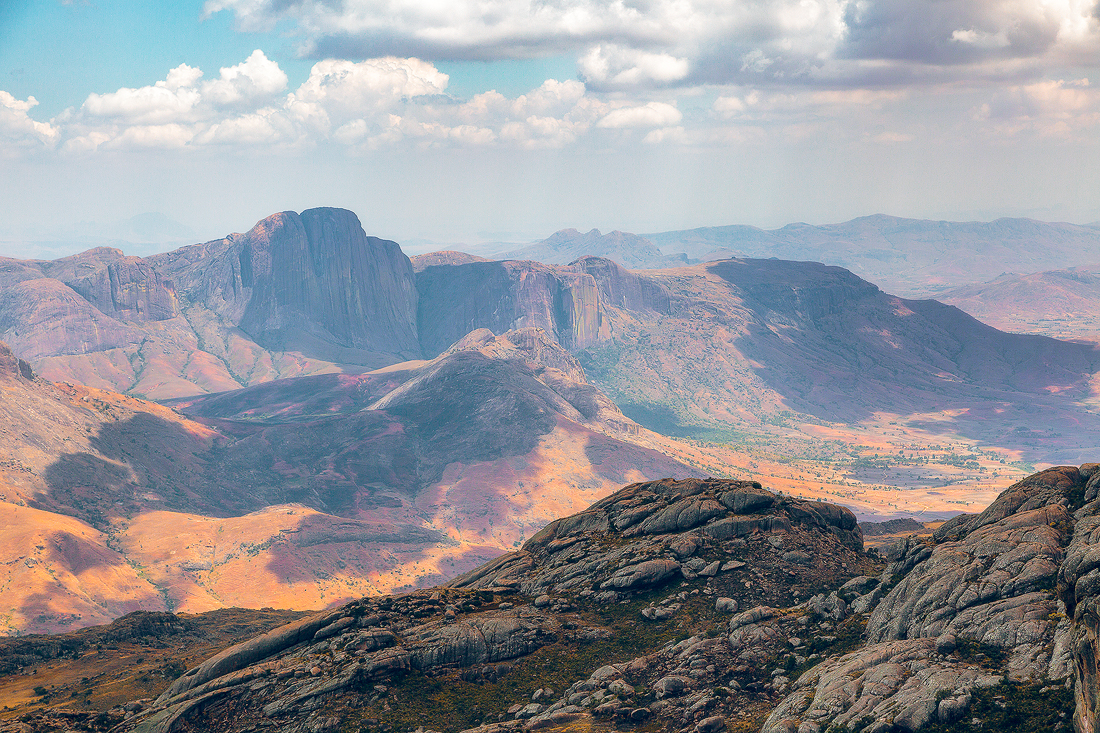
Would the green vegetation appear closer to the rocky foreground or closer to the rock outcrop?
the rocky foreground

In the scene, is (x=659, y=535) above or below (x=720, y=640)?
above

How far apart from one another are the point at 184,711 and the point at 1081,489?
94285 millimetres

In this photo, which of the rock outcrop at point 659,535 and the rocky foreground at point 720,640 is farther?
the rock outcrop at point 659,535

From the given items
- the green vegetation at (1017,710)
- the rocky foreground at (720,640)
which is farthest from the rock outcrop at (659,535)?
the green vegetation at (1017,710)

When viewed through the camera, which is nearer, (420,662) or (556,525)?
(420,662)

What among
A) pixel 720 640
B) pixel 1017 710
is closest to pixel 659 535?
pixel 720 640

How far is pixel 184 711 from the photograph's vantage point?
277ft

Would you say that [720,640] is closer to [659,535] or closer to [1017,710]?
[659,535]

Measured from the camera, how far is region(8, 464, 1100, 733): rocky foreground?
62.1m

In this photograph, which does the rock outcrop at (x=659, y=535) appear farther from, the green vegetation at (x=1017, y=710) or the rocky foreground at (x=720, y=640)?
the green vegetation at (x=1017, y=710)

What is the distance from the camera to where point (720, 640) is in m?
84.7

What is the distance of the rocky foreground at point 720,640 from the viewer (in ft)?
204

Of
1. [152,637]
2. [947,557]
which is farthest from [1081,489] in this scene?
[152,637]

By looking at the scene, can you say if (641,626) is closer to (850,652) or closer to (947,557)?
(850,652)
